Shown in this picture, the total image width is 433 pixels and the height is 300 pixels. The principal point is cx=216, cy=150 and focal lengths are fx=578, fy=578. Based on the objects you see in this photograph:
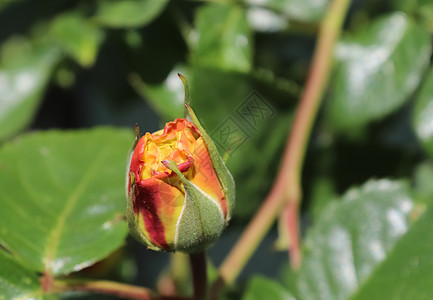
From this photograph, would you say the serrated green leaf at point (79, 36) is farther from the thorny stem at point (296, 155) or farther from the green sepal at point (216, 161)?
the green sepal at point (216, 161)

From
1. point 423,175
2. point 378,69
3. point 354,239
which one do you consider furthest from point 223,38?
point 423,175

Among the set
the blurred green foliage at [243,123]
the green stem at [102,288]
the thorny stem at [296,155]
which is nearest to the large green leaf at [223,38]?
the blurred green foliage at [243,123]

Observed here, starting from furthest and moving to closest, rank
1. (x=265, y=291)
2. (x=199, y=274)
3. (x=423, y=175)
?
1. (x=423, y=175)
2. (x=265, y=291)
3. (x=199, y=274)

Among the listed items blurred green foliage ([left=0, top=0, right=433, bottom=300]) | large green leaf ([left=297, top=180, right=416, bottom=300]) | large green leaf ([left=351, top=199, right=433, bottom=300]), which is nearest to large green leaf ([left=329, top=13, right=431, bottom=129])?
blurred green foliage ([left=0, top=0, right=433, bottom=300])

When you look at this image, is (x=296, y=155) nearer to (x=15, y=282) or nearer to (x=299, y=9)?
(x=299, y=9)

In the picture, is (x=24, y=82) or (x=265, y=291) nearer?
(x=265, y=291)

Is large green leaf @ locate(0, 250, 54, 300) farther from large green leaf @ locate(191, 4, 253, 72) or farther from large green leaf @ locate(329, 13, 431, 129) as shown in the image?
large green leaf @ locate(329, 13, 431, 129)
